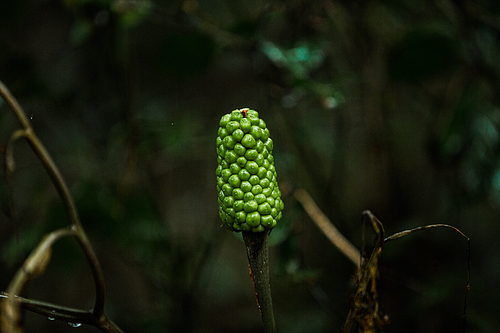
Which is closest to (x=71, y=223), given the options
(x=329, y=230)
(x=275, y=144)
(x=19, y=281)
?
(x=19, y=281)

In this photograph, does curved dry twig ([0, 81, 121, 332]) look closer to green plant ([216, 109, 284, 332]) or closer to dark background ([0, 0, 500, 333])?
green plant ([216, 109, 284, 332])

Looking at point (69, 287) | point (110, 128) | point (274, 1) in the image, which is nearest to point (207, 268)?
point (69, 287)

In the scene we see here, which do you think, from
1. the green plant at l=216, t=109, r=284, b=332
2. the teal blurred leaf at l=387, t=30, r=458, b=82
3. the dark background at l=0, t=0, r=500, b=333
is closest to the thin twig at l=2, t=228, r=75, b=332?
the green plant at l=216, t=109, r=284, b=332

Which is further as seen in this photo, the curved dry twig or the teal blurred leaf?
the teal blurred leaf

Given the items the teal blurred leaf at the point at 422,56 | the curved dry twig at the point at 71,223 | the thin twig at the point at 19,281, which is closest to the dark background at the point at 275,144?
the teal blurred leaf at the point at 422,56

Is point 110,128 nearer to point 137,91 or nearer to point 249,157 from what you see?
point 137,91

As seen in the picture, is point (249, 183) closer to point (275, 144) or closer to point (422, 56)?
point (275, 144)

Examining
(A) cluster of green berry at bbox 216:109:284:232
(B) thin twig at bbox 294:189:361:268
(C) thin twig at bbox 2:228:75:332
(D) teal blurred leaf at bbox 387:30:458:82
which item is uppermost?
(D) teal blurred leaf at bbox 387:30:458:82
